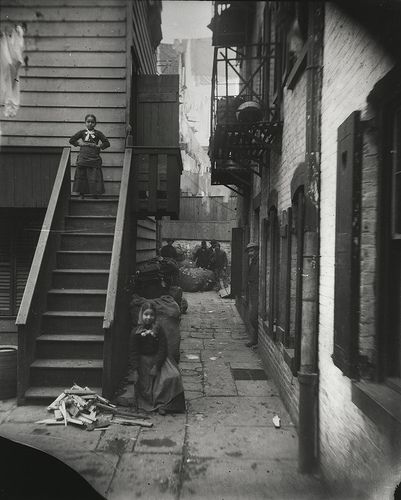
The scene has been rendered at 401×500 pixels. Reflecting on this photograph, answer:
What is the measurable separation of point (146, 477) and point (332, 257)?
2196 millimetres

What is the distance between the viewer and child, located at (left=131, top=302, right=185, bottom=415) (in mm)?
4660

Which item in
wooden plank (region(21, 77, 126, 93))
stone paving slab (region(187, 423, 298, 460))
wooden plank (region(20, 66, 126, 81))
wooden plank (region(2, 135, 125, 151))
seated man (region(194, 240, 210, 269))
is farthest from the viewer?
seated man (region(194, 240, 210, 269))

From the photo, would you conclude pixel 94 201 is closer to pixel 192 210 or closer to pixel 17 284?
pixel 17 284

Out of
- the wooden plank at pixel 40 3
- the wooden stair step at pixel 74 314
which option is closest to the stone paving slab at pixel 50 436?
the wooden stair step at pixel 74 314

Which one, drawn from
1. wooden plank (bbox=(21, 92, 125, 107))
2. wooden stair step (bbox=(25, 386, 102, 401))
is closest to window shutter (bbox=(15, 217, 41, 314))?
wooden plank (bbox=(21, 92, 125, 107))

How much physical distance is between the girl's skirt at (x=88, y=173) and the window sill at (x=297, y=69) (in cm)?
301

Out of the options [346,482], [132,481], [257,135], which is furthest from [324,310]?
[257,135]

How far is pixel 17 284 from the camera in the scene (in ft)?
23.9

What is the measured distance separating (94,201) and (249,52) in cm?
355

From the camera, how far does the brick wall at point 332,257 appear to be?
94.6 inches

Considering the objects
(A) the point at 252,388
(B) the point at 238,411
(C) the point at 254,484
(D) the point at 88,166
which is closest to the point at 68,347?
(B) the point at 238,411

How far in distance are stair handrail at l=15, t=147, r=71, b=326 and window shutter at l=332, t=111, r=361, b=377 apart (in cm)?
347

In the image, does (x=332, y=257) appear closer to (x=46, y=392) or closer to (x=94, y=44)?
(x=46, y=392)

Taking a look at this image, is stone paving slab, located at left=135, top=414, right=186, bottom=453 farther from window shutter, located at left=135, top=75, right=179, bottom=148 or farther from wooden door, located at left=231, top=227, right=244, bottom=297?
wooden door, located at left=231, top=227, right=244, bottom=297
